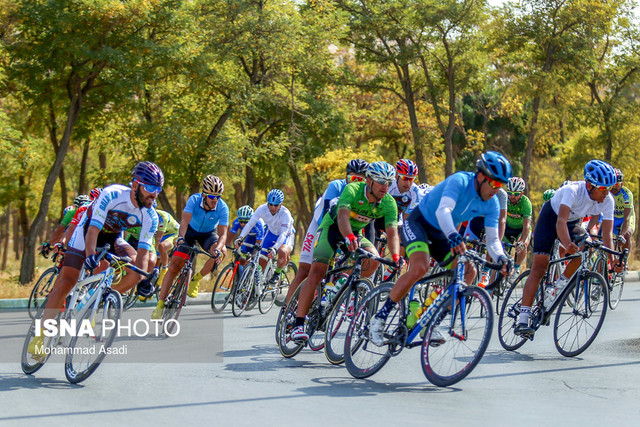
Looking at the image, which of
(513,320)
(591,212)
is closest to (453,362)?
(513,320)

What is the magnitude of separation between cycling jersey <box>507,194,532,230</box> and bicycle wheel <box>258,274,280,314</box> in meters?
4.06

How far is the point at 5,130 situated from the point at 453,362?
50.2ft

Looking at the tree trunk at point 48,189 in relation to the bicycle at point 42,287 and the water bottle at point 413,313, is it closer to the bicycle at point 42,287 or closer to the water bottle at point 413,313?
the bicycle at point 42,287

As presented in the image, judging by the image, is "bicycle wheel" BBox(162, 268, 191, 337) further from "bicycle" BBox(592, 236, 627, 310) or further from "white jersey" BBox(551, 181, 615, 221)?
"bicycle" BBox(592, 236, 627, 310)

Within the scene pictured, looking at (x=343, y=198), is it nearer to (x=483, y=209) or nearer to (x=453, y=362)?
(x=483, y=209)

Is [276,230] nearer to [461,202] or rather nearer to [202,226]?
[202,226]

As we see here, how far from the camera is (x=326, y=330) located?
332 inches

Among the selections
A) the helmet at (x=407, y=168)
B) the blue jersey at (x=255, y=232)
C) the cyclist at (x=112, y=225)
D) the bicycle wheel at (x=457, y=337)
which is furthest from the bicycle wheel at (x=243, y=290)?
the bicycle wheel at (x=457, y=337)

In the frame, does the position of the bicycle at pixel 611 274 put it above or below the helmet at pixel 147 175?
below

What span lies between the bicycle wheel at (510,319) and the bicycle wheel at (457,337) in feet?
8.25

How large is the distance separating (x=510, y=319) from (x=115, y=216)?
14.6ft

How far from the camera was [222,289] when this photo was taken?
14.8 metres

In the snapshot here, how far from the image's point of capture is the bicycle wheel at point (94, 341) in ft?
24.2

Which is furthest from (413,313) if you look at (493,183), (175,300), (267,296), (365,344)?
(267,296)
